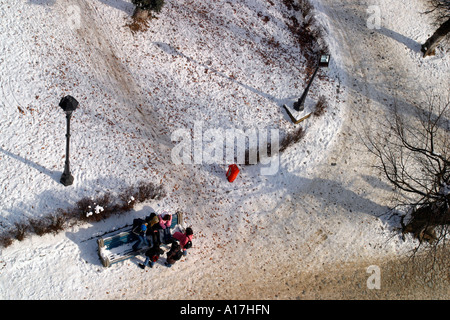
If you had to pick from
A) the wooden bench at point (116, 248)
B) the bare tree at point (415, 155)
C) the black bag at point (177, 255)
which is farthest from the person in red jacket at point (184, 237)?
the bare tree at point (415, 155)

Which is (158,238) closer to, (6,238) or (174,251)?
(174,251)

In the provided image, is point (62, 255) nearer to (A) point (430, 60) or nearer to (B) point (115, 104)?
(B) point (115, 104)

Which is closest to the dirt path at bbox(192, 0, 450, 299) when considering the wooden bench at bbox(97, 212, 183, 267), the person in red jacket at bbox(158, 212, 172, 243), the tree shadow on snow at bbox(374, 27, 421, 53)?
the tree shadow on snow at bbox(374, 27, 421, 53)

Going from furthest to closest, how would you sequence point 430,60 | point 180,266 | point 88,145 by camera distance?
point 430,60
point 88,145
point 180,266

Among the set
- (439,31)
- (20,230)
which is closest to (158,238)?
(20,230)

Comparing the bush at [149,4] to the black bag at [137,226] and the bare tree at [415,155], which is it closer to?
the black bag at [137,226]

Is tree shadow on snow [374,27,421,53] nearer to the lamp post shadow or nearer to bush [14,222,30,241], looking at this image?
the lamp post shadow

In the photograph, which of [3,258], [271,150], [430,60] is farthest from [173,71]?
[430,60]
